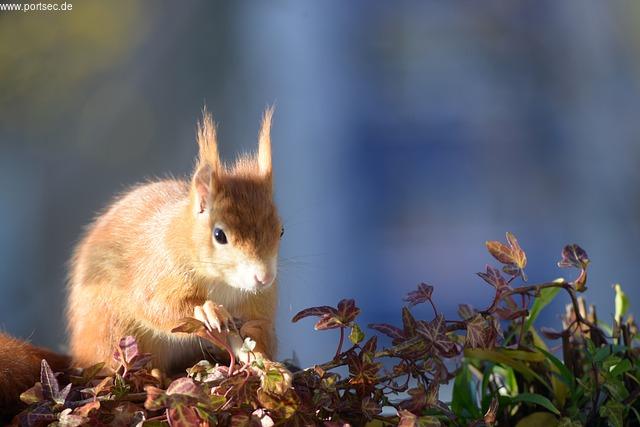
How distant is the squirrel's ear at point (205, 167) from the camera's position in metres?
1.04

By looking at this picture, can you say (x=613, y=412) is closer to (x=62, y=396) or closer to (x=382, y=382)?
(x=382, y=382)

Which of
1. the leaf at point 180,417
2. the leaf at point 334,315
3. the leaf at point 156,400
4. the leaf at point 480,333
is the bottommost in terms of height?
the leaf at point 180,417

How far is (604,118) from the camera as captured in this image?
2.31 meters

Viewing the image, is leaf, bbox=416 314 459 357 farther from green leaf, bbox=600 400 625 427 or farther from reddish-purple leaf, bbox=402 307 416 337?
green leaf, bbox=600 400 625 427

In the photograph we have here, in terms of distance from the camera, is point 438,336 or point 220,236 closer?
point 438,336

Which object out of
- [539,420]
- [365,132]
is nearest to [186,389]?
[539,420]

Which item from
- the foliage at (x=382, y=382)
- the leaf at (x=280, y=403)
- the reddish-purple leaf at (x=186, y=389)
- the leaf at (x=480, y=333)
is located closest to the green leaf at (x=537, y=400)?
the foliage at (x=382, y=382)

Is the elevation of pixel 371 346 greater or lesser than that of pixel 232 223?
lesser

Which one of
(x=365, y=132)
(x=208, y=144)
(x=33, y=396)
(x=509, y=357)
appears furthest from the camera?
(x=365, y=132)

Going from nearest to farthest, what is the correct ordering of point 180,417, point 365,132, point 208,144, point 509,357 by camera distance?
point 180,417 < point 509,357 < point 208,144 < point 365,132

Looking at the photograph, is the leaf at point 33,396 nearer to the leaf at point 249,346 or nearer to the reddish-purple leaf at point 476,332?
the leaf at point 249,346

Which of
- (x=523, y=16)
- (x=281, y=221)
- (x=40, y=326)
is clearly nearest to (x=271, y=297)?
(x=281, y=221)

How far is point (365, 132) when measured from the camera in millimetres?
2221

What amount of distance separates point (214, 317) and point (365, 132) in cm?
137
